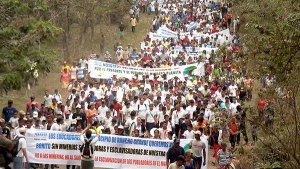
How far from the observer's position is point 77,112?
21.1 metres

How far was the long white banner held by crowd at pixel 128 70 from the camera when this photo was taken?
31438 mm

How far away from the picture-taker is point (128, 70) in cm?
3181

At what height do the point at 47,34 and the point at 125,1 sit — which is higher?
the point at 125,1

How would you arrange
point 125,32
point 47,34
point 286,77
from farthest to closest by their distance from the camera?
point 125,32
point 47,34
point 286,77

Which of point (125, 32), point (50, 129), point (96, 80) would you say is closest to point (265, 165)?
point (50, 129)

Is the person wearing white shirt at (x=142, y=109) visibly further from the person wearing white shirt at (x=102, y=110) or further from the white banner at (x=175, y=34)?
the white banner at (x=175, y=34)

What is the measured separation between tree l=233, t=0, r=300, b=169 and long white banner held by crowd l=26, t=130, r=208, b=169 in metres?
4.27

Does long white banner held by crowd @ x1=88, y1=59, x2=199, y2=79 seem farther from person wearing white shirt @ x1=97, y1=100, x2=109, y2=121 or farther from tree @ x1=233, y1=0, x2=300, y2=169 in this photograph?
tree @ x1=233, y1=0, x2=300, y2=169

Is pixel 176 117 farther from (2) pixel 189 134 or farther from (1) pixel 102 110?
(2) pixel 189 134

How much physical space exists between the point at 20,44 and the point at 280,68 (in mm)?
12219

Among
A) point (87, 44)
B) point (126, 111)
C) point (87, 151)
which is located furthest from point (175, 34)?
point (87, 151)

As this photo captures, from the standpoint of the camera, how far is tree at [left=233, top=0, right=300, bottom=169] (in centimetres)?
1233

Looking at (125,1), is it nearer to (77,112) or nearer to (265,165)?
(77,112)

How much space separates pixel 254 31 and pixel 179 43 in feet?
81.8
